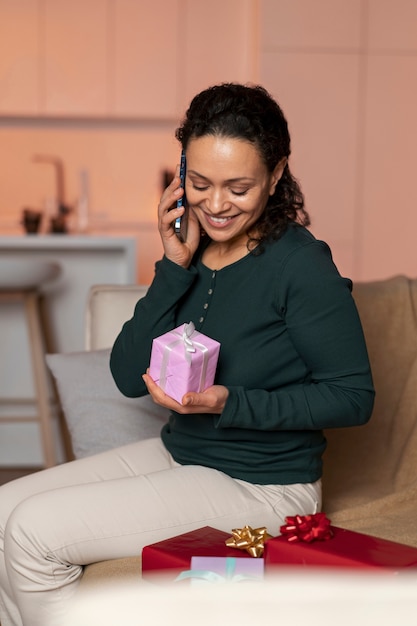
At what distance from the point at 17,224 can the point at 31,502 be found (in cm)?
389

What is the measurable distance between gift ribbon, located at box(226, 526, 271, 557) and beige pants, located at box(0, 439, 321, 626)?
18 cm

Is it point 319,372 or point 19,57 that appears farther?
point 19,57

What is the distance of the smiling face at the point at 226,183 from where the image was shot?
4.95 feet

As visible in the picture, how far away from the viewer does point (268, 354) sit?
1561 mm

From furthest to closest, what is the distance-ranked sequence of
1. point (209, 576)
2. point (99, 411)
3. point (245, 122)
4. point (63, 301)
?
point (63, 301), point (99, 411), point (245, 122), point (209, 576)

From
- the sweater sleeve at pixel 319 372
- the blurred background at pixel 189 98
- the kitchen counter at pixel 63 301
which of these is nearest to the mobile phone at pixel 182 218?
the sweater sleeve at pixel 319 372

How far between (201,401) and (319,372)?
23 centimetres

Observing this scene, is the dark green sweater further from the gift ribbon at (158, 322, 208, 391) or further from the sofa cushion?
the sofa cushion

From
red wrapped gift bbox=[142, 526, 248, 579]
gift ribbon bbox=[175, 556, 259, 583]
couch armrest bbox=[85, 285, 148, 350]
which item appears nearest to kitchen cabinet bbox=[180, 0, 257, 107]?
couch armrest bbox=[85, 285, 148, 350]

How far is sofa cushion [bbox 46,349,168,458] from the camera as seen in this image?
79.7 inches

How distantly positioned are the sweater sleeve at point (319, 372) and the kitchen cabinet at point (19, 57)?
3786 millimetres

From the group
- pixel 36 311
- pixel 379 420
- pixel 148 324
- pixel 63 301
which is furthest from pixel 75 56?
pixel 148 324

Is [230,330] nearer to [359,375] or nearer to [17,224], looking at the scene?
[359,375]

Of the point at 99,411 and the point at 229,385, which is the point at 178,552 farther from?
the point at 99,411
